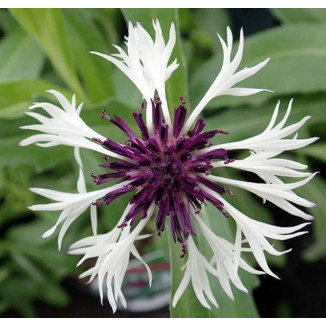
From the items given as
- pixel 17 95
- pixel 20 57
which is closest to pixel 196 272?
pixel 17 95

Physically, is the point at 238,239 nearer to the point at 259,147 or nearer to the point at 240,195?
the point at 259,147

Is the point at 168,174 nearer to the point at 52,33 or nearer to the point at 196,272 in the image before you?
the point at 196,272

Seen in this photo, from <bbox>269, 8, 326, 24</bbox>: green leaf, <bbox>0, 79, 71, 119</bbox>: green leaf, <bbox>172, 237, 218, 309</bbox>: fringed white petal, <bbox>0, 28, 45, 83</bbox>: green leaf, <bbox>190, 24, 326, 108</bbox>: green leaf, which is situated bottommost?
<bbox>172, 237, 218, 309</bbox>: fringed white petal

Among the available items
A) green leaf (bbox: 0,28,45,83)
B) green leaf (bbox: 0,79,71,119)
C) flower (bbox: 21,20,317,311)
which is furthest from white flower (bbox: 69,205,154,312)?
green leaf (bbox: 0,28,45,83)

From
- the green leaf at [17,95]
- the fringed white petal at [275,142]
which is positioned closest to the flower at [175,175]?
the fringed white petal at [275,142]

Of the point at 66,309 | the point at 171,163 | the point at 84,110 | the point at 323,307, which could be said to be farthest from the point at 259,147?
the point at 66,309

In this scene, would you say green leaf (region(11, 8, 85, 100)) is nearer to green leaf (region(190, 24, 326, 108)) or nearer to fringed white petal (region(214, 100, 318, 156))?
green leaf (region(190, 24, 326, 108))
